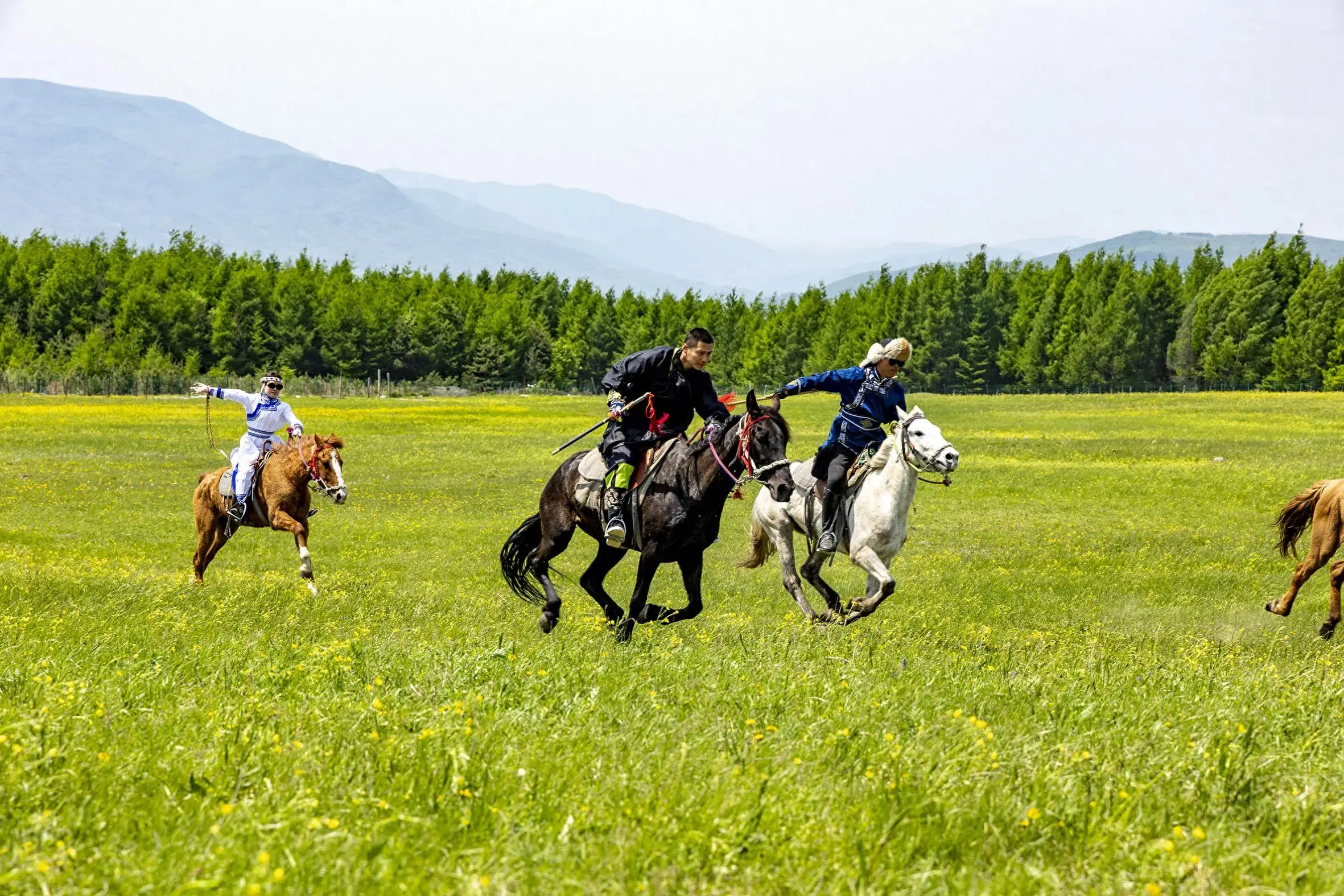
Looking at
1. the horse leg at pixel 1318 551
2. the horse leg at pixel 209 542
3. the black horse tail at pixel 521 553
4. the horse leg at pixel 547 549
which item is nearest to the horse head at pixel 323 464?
the horse leg at pixel 209 542

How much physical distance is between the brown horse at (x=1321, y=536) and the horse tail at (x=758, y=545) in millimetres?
6270

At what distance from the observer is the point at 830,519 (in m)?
13.1

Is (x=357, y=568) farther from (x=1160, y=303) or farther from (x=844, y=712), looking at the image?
(x=1160, y=303)

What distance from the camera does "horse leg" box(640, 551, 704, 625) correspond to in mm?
11117

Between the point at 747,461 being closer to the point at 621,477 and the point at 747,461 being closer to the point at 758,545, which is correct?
the point at 621,477

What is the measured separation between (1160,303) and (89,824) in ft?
374

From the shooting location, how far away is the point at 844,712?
6434 millimetres

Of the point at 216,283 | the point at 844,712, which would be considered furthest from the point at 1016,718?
the point at 216,283

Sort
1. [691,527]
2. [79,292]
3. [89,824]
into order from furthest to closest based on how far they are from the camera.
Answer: [79,292] < [691,527] < [89,824]

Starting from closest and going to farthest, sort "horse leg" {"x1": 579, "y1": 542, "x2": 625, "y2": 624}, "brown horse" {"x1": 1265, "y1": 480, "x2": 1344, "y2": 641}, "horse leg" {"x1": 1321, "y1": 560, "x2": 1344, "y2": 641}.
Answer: "horse leg" {"x1": 579, "y1": 542, "x2": 625, "y2": 624}
"horse leg" {"x1": 1321, "y1": 560, "x2": 1344, "y2": 641}
"brown horse" {"x1": 1265, "y1": 480, "x2": 1344, "y2": 641}

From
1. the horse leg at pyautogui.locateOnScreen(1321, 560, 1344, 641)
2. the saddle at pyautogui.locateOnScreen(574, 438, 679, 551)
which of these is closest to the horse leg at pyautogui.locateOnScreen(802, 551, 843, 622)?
the saddle at pyautogui.locateOnScreen(574, 438, 679, 551)

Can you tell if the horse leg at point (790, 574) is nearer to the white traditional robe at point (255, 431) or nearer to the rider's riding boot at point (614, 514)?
the rider's riding boot at point (614, 514)

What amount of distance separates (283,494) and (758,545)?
6494 millimetres

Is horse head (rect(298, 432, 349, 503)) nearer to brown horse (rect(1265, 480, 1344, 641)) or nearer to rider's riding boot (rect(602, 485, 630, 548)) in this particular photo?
rider's riding boot (rect(602, 485, 630, 548))
